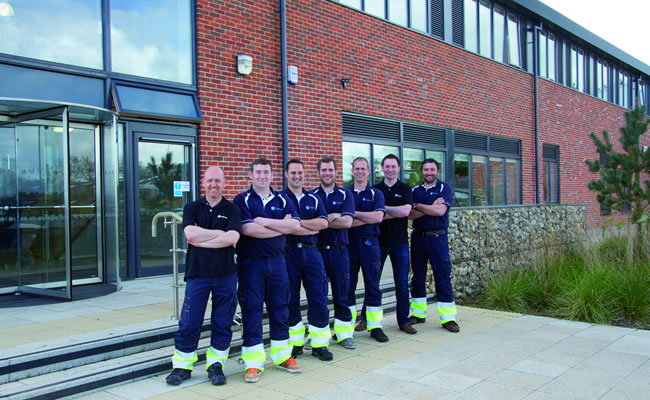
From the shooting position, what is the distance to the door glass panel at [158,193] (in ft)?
28.0

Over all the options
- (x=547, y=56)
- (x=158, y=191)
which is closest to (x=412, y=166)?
(x=158, y=191)

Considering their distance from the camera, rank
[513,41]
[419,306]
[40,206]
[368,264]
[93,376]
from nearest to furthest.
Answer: [93,376]
[368,264]
[419,306]
[40,206]
[513,41]

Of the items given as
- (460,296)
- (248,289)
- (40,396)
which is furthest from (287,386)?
(460,296)

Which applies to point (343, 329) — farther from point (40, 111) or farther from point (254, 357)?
point (40, 111)

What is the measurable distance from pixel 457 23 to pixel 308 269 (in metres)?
11.4

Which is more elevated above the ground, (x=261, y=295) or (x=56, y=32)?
(x=56, y=32)

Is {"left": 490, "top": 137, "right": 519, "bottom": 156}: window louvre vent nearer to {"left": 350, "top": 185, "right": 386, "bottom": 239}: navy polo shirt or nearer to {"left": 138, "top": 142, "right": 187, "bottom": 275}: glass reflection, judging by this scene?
{"left": 138, "top": 142, "right": 187, "bottom": 275}: glass reflection

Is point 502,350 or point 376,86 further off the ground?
point 376,86

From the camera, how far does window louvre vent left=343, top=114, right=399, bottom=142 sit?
11.6 metres

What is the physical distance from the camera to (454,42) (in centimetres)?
1466

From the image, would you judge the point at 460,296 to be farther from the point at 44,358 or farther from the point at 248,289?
the point at 44,358

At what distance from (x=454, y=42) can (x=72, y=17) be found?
9.78 m

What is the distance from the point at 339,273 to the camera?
223 inches

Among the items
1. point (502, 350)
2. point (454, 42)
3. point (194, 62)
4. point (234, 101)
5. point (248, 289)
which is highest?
point (454, 42)
